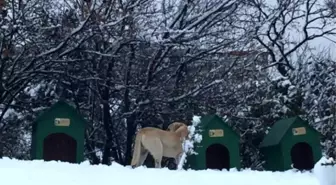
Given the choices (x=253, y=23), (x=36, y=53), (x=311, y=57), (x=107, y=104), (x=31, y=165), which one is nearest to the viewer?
(x=31, y=165)

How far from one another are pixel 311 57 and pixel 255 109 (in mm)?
5229

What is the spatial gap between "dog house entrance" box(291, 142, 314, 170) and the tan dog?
1724 millimetres

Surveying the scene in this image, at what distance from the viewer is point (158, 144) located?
247 inches

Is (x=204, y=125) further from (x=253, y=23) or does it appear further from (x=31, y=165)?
(x=253, y=23)

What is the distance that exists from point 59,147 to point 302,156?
3242 millimetres

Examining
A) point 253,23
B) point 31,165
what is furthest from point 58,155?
point 253,23

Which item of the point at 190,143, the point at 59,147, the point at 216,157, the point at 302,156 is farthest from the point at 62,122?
the point at 302,156

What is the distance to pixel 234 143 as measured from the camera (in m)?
6.59

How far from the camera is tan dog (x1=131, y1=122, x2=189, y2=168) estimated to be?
20.6 ft

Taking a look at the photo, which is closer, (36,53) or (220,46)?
(36,53)

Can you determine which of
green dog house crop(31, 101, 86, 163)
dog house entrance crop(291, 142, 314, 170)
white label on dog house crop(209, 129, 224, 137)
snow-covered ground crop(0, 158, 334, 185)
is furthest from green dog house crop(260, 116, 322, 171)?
green dog house crop(31, 101, 86, 163)

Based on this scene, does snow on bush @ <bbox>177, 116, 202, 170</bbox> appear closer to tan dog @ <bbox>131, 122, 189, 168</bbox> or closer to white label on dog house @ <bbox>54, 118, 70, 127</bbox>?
tan dog @ <bbox>131, 122, 189, 168</bbox>

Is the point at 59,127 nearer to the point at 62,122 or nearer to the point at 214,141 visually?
the point at 62,122

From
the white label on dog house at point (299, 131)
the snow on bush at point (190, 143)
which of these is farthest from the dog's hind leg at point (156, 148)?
the white label on dog house at point (299, 131)
